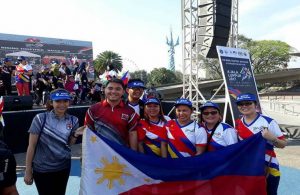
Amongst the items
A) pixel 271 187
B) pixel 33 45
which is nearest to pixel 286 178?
pixel 271 187

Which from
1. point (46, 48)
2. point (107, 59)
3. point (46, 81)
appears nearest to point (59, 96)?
point (46, 81)

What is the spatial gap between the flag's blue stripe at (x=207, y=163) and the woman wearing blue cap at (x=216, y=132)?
0.08m

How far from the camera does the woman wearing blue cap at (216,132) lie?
3354 millimetres

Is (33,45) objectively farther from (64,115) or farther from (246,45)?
(64,115)

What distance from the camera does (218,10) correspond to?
382 inches

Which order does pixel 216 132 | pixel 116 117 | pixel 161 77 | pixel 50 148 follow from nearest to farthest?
1. pixel 50 148
2. pixel 116 117
3. pixel 216 132
4. pixel 161 77

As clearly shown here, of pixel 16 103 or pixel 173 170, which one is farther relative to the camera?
pixel 16 103

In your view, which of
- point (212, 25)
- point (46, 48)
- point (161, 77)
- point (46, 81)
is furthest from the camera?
point (161, 77)

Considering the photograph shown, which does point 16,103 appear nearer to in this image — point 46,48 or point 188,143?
point 188,143

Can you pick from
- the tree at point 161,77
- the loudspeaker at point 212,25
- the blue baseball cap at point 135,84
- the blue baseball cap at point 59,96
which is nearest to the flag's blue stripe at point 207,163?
the blue baseball cap at point 59,96

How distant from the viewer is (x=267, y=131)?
10.4 ft

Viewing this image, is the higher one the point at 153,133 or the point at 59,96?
the point at 59,96

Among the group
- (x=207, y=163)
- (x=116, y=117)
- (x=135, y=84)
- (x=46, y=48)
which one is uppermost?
(x=46, y=48)

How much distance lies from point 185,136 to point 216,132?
345 mm
